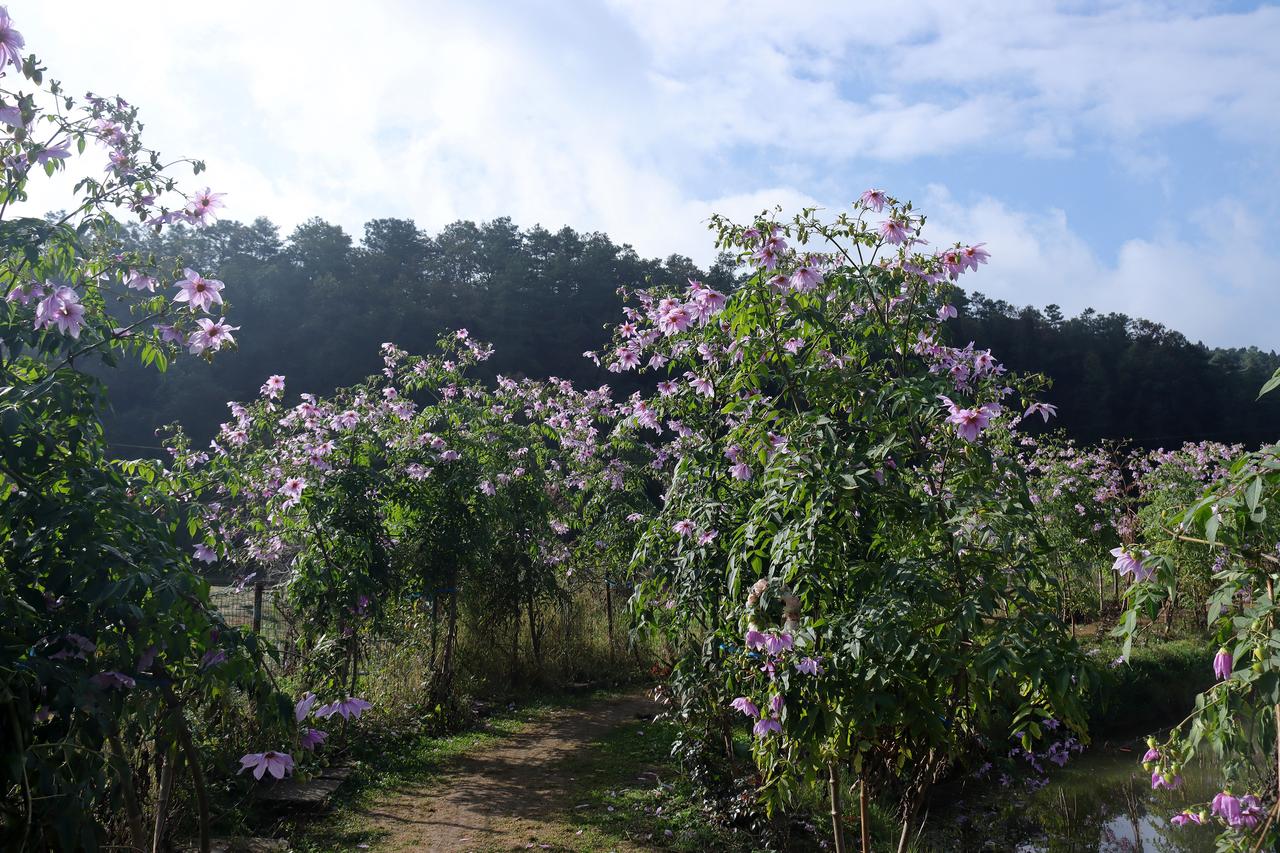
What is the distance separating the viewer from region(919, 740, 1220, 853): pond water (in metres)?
5.24

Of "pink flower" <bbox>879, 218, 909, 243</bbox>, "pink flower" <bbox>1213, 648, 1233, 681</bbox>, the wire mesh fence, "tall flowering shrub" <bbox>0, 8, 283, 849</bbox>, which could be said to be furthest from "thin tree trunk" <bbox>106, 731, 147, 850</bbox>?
the wire mesh fence

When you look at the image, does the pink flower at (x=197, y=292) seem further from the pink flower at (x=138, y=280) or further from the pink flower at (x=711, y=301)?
the pink flower at (x=711, y=301)

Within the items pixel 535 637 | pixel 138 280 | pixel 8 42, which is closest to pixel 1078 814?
pixel 535 637

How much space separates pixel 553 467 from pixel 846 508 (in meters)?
5.59

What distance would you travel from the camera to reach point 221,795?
166 inches

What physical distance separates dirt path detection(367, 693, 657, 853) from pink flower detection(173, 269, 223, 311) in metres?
2.61

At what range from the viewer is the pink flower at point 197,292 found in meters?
2.65

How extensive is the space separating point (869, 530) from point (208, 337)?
2.06 m

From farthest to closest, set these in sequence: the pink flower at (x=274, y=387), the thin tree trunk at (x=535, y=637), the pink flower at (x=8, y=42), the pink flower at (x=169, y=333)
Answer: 1. the thin tree trunk at (x=535, y=637)
2. the pink flower at (x=274, y=387)
3. the pink flower at (x=169, y=333)
4. the pink flower at (x=8, y=42)

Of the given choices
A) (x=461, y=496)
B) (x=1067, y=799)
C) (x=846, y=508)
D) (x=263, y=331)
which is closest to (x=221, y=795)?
(x=461, y=496)

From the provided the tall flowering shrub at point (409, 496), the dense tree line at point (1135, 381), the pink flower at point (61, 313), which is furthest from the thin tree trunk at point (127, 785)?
the dense tree line at point (1135, 381)

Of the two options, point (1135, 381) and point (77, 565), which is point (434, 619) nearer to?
point (77, 565)

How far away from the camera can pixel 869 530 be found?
2.81 meters

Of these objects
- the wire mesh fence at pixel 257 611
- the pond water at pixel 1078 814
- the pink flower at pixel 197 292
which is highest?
the pink flower at pixel 197 292
